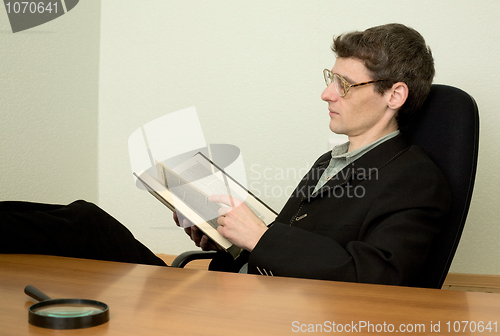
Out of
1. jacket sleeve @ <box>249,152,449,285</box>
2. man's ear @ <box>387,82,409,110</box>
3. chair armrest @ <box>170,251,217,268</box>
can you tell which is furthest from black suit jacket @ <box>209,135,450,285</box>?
chair armrest @ <box>170,251,217,268</box>

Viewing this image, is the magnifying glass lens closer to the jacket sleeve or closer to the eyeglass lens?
the jacket sleeve

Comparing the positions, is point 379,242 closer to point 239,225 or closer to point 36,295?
point 239,225

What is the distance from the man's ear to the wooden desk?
78 centimetres

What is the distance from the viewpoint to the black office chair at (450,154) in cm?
107

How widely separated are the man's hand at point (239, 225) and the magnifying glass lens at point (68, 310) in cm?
66

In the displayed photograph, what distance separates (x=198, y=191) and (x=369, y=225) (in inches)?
16.8

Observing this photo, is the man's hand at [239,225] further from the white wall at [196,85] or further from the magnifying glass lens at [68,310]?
the white wall at [196,85]

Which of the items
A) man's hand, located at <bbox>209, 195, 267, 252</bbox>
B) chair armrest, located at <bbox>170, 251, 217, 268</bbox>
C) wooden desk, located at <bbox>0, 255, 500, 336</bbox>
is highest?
wooden desk, located at <bbox>0, 255, 500, 336</bbox>

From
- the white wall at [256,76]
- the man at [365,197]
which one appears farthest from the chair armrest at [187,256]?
the white wall at [256,76]

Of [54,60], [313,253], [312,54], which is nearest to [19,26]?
[54,60]

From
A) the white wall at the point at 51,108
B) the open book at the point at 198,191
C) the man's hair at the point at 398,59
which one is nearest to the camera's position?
the open book at the point at 198,191

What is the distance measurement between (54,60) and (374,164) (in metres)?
1.92

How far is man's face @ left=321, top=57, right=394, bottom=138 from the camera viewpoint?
4.34 ft

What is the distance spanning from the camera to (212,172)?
1301mm
